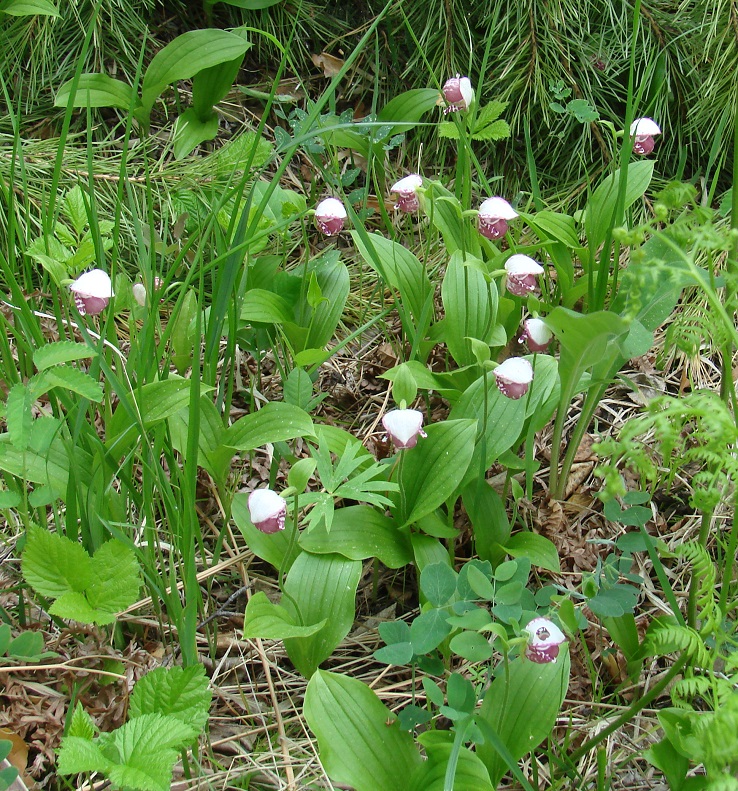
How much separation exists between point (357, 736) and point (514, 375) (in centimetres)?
62

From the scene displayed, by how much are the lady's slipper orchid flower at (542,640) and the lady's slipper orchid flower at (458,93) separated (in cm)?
125

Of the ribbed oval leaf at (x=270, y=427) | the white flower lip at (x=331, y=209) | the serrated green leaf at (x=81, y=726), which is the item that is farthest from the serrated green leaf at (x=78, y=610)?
the white flower lip at (x=331, y=209)

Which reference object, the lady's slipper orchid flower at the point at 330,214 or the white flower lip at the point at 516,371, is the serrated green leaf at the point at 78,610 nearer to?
the white flower lip at the point at 516,371

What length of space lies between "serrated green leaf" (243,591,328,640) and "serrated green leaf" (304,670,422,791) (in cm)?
10

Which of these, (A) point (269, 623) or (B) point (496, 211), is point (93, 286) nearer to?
(A) point (269, 623)

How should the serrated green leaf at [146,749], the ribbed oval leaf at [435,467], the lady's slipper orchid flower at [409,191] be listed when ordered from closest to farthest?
the serrated green leaf at [146,749], the ribbed oval leaf at [435,467], the lady's slipper orchid flower at [409,191]

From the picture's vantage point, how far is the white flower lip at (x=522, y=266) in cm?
149

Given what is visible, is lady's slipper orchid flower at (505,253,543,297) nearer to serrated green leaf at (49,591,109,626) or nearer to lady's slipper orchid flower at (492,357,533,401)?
lady's slipper orchid flower at (492,357,533,401)

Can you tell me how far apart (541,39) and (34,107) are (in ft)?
5.00

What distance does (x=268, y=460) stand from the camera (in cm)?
178

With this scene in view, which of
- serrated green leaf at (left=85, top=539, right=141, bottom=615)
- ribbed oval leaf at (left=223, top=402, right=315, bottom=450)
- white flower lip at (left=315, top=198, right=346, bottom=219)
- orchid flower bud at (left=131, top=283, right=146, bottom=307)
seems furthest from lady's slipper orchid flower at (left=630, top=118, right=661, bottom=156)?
serrated green leaf at (left=85, top=539, right=141, bottom=615)

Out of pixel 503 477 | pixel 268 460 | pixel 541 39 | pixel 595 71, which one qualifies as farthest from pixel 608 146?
pixel 268 460

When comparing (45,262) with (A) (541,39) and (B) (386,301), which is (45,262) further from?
(A) (541,39)

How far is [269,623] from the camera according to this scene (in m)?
1.23
